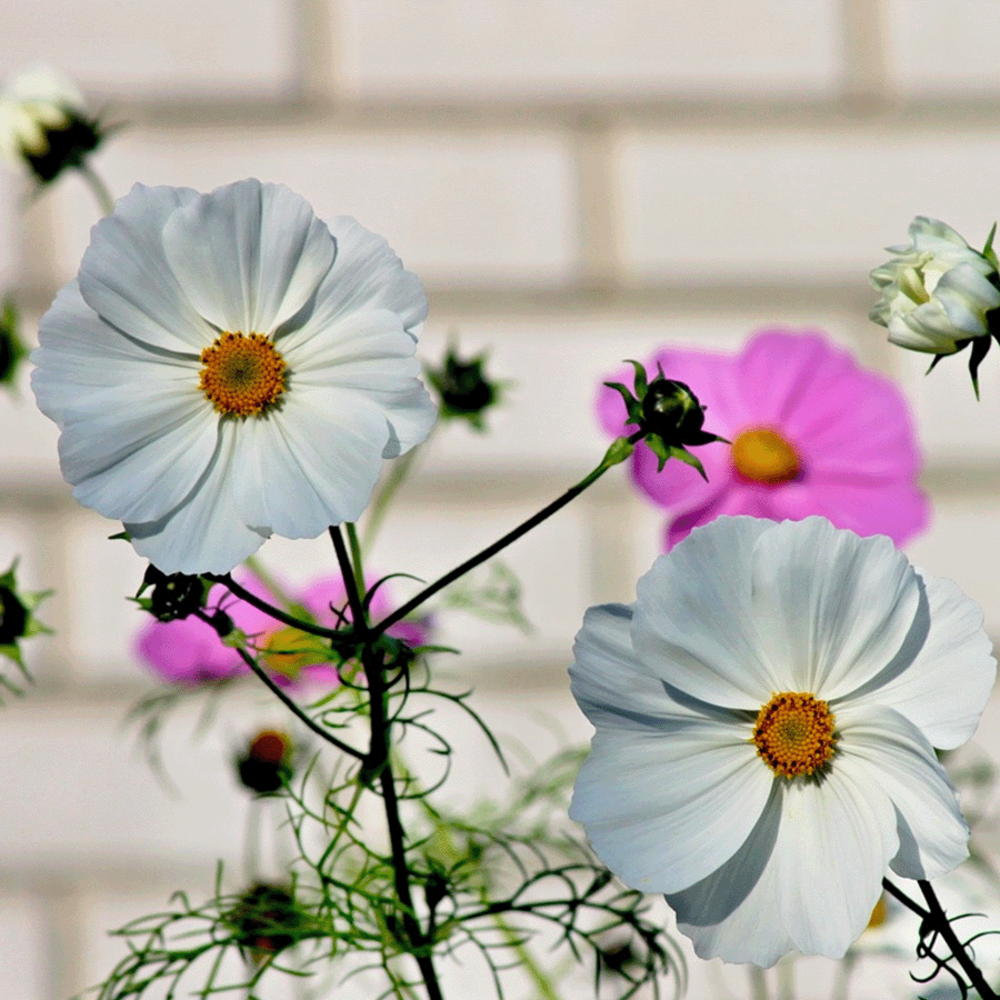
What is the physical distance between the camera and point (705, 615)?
19 centimetres

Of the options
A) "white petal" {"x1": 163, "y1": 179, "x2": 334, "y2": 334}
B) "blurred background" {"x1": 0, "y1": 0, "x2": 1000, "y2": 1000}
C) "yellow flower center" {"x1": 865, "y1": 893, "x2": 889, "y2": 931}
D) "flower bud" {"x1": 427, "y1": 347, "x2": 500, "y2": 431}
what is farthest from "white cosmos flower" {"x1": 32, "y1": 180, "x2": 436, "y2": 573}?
"blurred background" {"x1": 0, "y1": 0, "x2": 1000, "y2": 1000}

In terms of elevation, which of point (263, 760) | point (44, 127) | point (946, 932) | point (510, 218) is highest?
point (510, 218)

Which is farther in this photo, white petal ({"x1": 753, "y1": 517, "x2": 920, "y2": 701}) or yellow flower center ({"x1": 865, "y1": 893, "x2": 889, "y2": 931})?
yellow flower center ({"x1": 865, "y1": 893, "x2": 889, "y2": 931})

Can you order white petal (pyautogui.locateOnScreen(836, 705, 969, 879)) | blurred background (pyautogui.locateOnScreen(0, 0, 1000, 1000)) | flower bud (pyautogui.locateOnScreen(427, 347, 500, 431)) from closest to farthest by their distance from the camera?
white petal (pyautogui.locateOnScreen(836, 705, 969, 879))
flower bud (pyautogui.locateOnScreen(427, 347, 500, 431))
blurred background (pyautogui.locateOnScreen(0, 0, 1000, 1000))

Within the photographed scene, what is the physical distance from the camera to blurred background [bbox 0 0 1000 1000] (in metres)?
0.74

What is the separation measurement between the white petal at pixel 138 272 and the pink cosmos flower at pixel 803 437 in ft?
0.56

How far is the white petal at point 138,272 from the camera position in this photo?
0.65ft

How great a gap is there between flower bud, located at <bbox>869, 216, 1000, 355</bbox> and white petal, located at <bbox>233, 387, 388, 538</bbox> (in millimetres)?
85

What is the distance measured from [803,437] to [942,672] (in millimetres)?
196

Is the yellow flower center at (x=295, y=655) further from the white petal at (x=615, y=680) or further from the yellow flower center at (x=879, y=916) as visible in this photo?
the yellow flower center at (x=879, y=916)

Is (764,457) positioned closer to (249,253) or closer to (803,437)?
(803,437)

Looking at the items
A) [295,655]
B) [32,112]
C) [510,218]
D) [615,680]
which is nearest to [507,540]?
[615,680]

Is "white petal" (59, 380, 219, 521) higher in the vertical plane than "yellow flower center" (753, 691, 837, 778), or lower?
higher

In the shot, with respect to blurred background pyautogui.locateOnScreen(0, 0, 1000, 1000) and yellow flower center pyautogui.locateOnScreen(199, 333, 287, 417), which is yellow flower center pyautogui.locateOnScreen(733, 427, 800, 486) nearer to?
yellow flower center pyautogui.locateOnScreen(199, 333, 287, 417)
